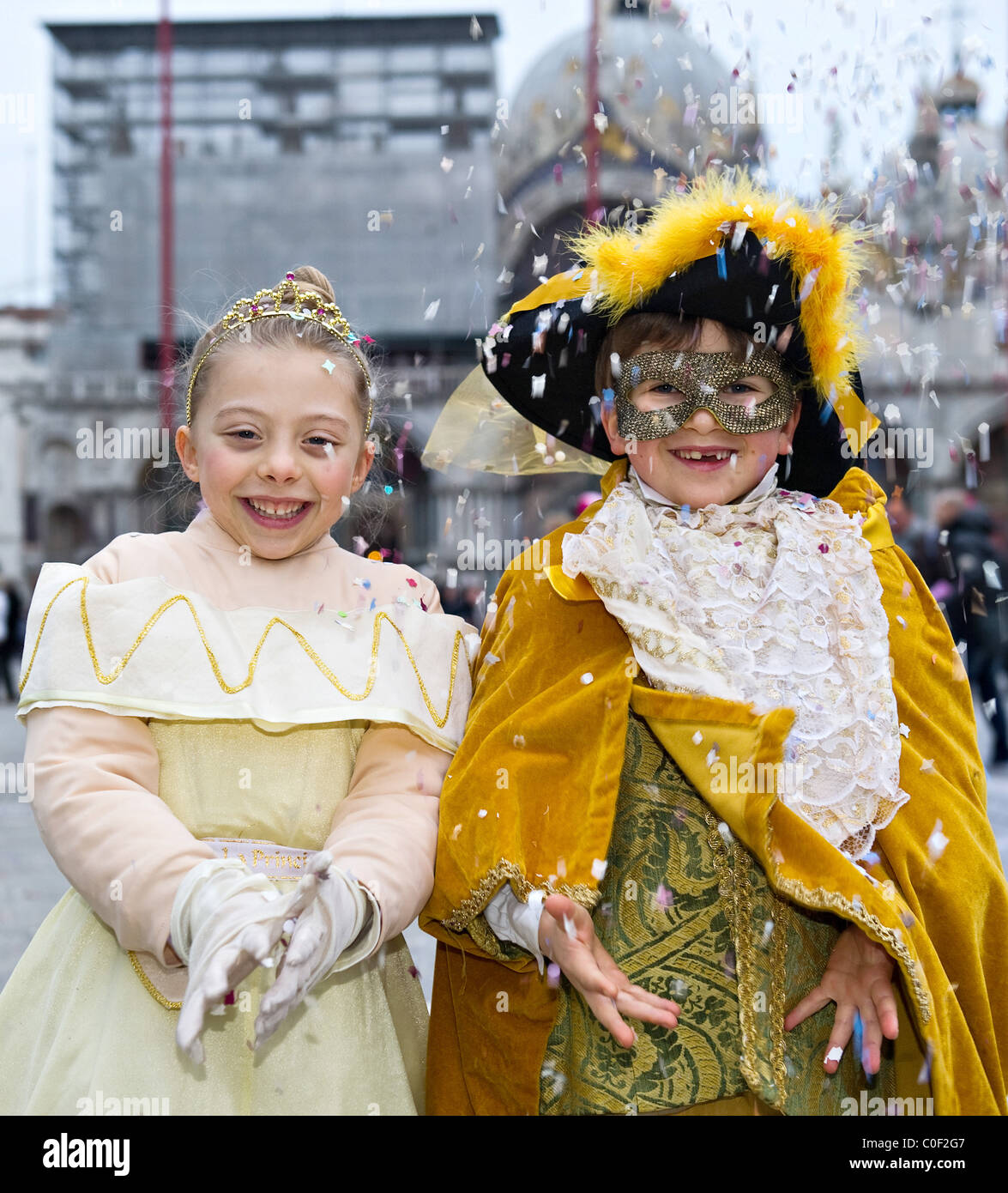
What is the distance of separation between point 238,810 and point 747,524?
38.9 inches

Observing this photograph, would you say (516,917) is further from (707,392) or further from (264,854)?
(707,392)

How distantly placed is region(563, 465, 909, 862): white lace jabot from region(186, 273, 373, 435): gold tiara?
572 mm

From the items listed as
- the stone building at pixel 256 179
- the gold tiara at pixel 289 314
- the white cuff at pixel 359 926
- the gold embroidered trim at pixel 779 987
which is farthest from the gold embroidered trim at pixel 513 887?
the stone building at pixel 256 179

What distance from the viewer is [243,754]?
6.70ft

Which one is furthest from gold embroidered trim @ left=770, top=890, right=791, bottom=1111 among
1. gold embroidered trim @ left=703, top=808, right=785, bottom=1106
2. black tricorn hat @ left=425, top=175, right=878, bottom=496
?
black tricorn hat @ left=425, top=175, right=878, bottom=496


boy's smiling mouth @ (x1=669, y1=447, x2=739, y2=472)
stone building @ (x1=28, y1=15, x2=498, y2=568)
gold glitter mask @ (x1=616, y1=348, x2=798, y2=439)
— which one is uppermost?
stone building @ (x1=28, y1=15, x2=498, y2=568)

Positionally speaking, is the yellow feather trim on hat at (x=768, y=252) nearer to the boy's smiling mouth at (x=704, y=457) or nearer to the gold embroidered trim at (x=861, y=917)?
the boy's smiling mouth at (x=704, y=457)

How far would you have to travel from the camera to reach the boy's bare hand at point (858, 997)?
1858 millimetres

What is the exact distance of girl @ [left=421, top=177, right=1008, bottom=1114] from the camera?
1.85 meters

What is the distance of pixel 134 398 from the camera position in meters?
22.5

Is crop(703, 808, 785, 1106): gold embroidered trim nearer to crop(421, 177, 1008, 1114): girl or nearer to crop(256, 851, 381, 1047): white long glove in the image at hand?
crop(421, 177, 1008, 1114): girl

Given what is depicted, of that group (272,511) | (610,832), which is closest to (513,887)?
(610,832)

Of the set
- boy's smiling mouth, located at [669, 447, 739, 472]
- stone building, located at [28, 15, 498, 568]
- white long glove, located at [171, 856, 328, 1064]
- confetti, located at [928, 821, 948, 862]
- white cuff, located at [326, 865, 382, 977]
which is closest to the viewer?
white long glove, located at [171, 856, 328, 1064]

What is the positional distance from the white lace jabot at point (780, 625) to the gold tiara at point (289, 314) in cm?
57
